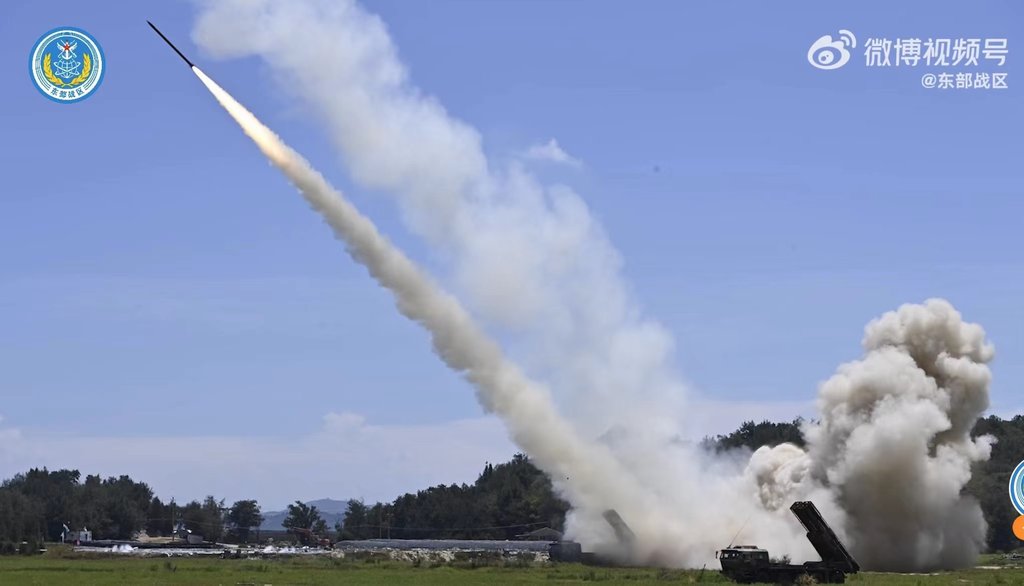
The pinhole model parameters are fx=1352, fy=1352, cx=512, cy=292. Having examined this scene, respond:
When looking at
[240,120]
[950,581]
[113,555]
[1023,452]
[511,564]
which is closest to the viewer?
[950,581]

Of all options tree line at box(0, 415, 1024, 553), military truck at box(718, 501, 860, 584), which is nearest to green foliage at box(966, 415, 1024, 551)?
tree line at box(0, 415, 1024, 553)

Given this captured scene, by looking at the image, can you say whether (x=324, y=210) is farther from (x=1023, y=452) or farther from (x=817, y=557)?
(x=1023, y=452)

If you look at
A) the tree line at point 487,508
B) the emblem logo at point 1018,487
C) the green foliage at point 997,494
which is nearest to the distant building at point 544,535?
the tree line at point 487,508

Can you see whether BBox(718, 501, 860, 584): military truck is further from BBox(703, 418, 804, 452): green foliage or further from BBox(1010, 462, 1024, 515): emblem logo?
BBox(703, 418, 804, 452): green foliage

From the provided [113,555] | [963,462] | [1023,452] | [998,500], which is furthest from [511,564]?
[1023,452]

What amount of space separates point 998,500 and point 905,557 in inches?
2209

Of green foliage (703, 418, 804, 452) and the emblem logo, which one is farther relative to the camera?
green foliage (703, 418, 804, 452)

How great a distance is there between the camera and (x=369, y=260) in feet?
207

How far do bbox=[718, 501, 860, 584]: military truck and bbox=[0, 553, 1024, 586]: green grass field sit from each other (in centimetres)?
75

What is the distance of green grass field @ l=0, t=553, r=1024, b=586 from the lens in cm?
5684

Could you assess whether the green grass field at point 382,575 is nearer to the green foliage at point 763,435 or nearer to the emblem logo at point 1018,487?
the emblem logo at point 1018,487

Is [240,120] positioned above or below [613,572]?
above

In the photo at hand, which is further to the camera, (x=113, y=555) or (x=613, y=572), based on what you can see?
(x=113, y=555)

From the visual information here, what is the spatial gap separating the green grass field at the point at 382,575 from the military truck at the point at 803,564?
0.75 m
